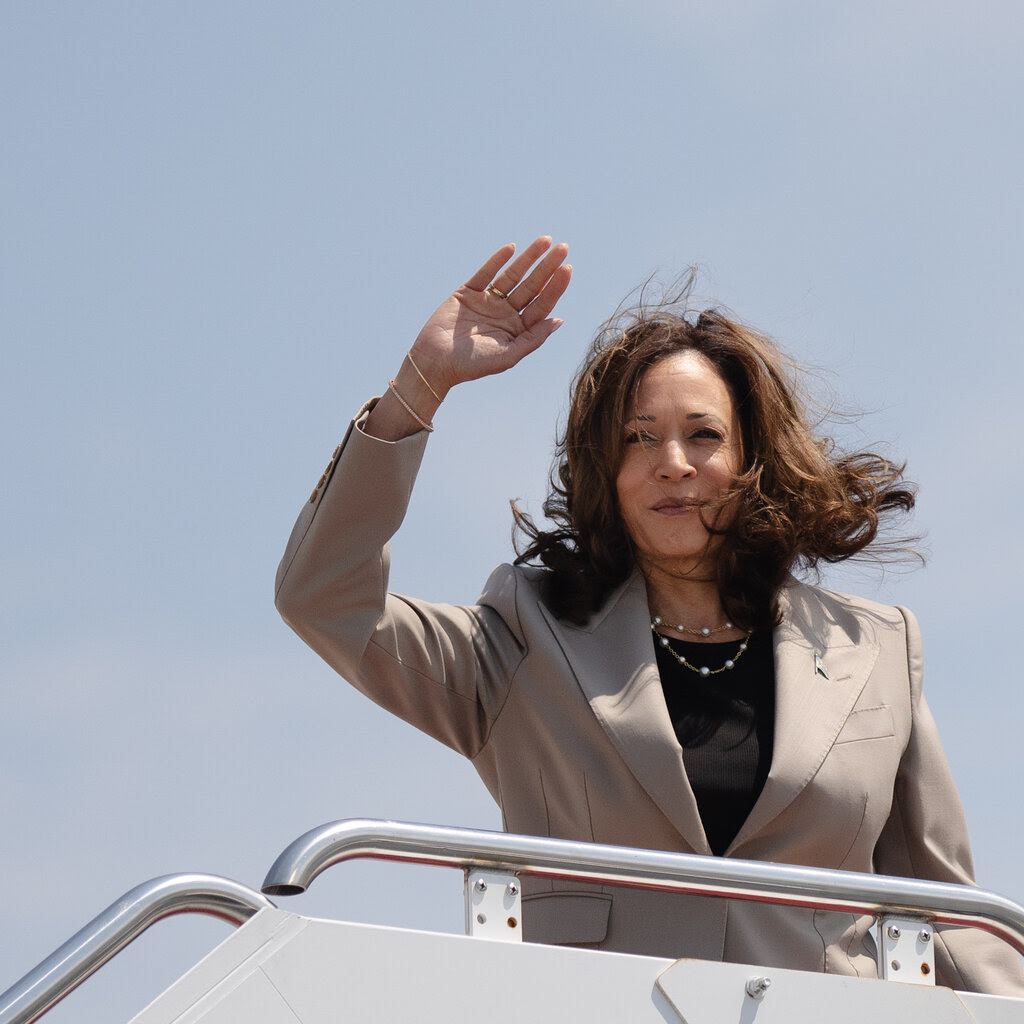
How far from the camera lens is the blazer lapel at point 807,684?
12.0 feet

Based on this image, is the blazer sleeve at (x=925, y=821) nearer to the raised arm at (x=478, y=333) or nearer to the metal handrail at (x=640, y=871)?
the metal handrail at (x=640, y=871)

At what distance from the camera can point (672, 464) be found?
4.13m

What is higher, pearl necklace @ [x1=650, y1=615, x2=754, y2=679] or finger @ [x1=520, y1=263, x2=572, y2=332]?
finger @ [x1=520, y1=263, x2=572, y2=332]

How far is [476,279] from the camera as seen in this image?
3.96 metres

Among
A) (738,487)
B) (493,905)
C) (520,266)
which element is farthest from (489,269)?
(493,905)

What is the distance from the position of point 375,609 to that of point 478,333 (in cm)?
63

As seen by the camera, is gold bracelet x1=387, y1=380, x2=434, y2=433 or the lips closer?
gold bracelet x1=387, y1=380, x2=434, y2=433

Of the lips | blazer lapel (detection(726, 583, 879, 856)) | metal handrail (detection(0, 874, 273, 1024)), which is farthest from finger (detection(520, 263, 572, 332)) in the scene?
metal handrail (detection(0, 874, 273, 1024))

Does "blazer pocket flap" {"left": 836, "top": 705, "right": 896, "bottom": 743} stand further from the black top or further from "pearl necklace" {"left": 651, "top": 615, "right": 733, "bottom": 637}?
"pearl necklace" {"left": 651, "top": 615, "right": 733, "bottom": 637}

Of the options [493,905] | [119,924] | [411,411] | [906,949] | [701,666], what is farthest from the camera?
[701,666]

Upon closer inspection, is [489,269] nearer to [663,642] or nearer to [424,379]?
[424,379]

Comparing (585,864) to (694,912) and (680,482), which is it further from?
(680,482)

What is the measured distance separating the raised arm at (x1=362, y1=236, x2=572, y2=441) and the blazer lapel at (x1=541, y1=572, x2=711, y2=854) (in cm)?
59

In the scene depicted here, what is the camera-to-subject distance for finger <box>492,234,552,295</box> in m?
3.99
